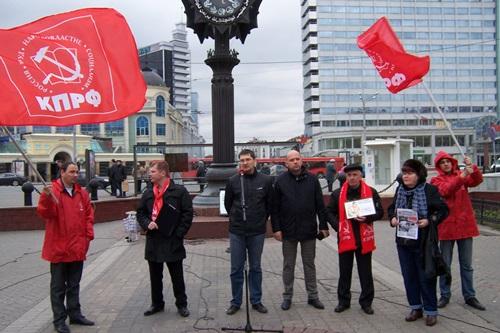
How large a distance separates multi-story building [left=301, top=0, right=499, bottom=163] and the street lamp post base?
92077 mm

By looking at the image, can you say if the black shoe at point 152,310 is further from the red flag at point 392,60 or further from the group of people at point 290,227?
the red flag at point 392,60

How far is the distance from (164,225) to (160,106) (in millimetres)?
93963

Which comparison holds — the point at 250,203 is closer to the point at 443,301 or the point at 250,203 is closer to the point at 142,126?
the point at 443,301

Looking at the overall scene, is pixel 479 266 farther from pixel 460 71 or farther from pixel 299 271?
pixel 460 71

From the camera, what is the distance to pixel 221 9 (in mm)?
11516

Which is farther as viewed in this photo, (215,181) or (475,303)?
(215,181)

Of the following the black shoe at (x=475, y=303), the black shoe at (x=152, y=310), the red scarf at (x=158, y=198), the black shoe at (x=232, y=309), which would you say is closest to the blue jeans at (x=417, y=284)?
the black shoe at (x=475, y=303)

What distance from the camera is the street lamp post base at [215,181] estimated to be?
12023 millimetres

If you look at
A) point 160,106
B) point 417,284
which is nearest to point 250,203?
point 417,284

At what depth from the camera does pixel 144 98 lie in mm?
5523

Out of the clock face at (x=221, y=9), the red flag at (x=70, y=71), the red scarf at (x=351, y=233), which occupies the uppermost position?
the clock face at (x=221, y=9)

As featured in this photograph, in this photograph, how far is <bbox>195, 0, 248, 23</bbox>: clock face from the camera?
37.6 ft

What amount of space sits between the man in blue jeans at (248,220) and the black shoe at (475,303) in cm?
232

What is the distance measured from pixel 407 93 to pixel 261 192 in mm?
107894
